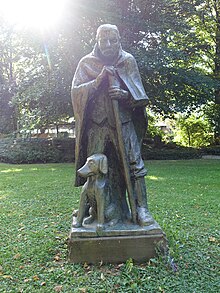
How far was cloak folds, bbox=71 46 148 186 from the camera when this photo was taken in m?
3.22

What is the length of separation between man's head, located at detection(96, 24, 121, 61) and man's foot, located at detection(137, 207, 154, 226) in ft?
5.42

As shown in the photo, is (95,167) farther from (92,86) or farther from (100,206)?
(92,86)

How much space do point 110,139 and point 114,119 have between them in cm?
23

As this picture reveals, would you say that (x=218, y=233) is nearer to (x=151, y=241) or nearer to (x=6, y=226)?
(x=151, y=241)

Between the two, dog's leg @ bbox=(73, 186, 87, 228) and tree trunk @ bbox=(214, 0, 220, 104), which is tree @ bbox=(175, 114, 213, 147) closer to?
tree trunk @ bbox=(214, 0, 220, 104)

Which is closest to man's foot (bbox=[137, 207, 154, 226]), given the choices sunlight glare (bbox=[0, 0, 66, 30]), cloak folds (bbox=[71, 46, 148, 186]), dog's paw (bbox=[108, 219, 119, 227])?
dog's paw (bbox=[108, 219, 119, 227])

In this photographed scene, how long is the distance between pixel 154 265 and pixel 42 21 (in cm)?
1127

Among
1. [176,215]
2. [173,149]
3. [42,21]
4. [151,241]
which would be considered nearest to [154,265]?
[151,241]

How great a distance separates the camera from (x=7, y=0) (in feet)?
42.2

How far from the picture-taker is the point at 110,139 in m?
3.38

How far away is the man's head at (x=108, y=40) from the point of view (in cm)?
320

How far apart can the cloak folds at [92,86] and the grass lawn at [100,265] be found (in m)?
1.23

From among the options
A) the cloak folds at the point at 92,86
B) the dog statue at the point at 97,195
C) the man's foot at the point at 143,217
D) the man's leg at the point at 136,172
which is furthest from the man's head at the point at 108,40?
the man's foot at the point at 143,217

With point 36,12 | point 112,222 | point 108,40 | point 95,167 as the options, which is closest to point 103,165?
point 95,167
